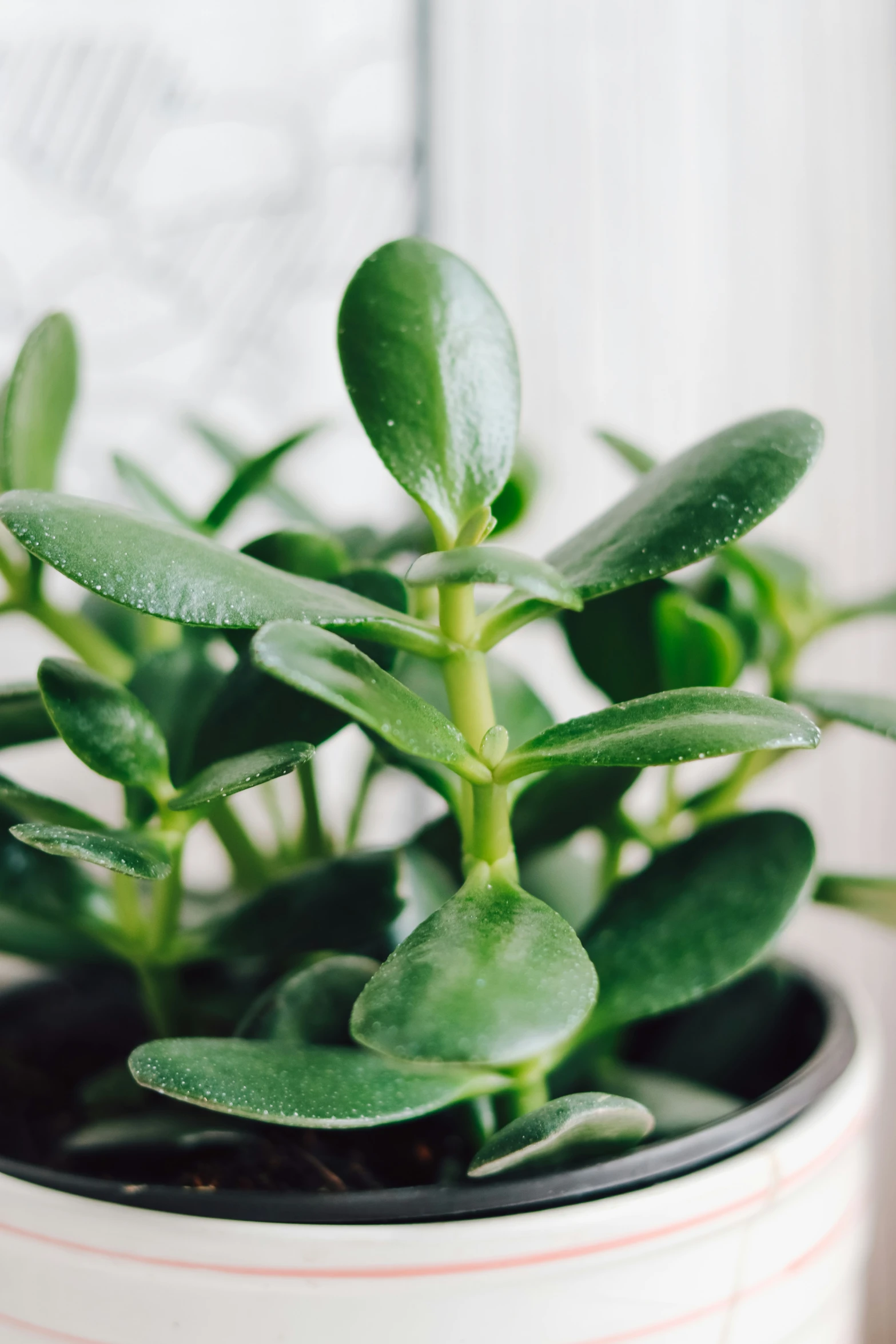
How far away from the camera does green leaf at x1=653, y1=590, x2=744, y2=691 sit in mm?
346

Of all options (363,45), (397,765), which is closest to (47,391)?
(397,765)

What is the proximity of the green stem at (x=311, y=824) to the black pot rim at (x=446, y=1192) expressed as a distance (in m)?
0.16

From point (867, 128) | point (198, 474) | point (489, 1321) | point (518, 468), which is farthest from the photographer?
point (198, 474)

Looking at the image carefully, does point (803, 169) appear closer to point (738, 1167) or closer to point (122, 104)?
point (122, 104)

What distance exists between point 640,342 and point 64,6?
1.31 ft

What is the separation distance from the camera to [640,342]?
71cm

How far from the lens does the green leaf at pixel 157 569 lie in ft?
0.78

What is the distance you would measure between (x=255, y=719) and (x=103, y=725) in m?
0.04

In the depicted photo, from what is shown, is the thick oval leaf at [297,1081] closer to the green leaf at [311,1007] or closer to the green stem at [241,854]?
the green leaf at [311,1007]

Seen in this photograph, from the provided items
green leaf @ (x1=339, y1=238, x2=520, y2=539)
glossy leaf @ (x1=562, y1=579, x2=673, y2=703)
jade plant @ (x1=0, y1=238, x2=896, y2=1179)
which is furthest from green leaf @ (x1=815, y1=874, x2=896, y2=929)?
green leaf @ (x1=339, y1=238, x2=520, y2=539)

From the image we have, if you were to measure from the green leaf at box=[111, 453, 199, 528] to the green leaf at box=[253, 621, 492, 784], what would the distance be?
0.60 feet

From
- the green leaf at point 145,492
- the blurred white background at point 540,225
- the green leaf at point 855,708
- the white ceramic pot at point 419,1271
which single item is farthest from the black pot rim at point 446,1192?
the blurred white background at point 540,225

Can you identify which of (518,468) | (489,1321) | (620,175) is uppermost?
(620,175)

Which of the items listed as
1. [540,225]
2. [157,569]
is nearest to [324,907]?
[157,569]
